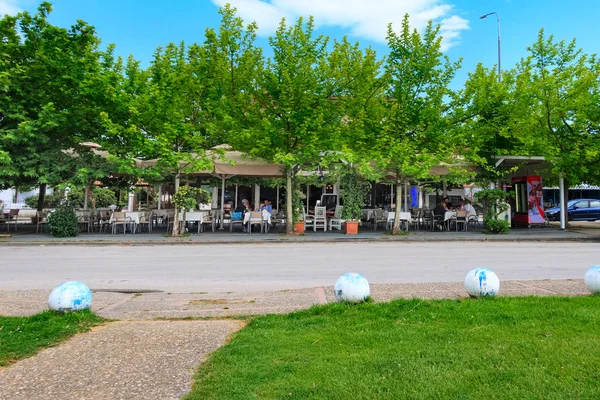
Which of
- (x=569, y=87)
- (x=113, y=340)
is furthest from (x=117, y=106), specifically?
(x=569, y=87)

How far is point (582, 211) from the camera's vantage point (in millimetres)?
26172

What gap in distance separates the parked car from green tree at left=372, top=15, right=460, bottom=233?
14.3 meters

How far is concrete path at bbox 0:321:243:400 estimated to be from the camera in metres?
3.00

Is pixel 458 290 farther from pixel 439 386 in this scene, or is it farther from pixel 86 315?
pixel 86 315

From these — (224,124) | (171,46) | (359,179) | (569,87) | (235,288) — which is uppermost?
(171,46)

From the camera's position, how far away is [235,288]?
732 cm

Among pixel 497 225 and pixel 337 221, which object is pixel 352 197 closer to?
pixel 337 221

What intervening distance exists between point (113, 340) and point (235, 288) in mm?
3217

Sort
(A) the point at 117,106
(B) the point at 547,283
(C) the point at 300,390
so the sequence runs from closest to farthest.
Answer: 1. (C) the point at 300,390
2. (B) the point at 547,283
3. (A) the point at 117,106

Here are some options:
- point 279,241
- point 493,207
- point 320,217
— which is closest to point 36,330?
Result: point 279,241

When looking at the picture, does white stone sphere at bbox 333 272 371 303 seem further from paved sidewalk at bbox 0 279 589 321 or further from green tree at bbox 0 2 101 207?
green tree at bbox 0 2 101 207

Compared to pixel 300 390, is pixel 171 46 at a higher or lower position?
higher

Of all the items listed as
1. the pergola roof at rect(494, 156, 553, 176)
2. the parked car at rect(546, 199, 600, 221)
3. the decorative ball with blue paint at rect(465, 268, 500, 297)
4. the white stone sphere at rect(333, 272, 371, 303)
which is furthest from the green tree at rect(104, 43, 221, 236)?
the parked car at rect(546, 199, 600, 221)

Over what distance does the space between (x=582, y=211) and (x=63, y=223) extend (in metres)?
29.7
